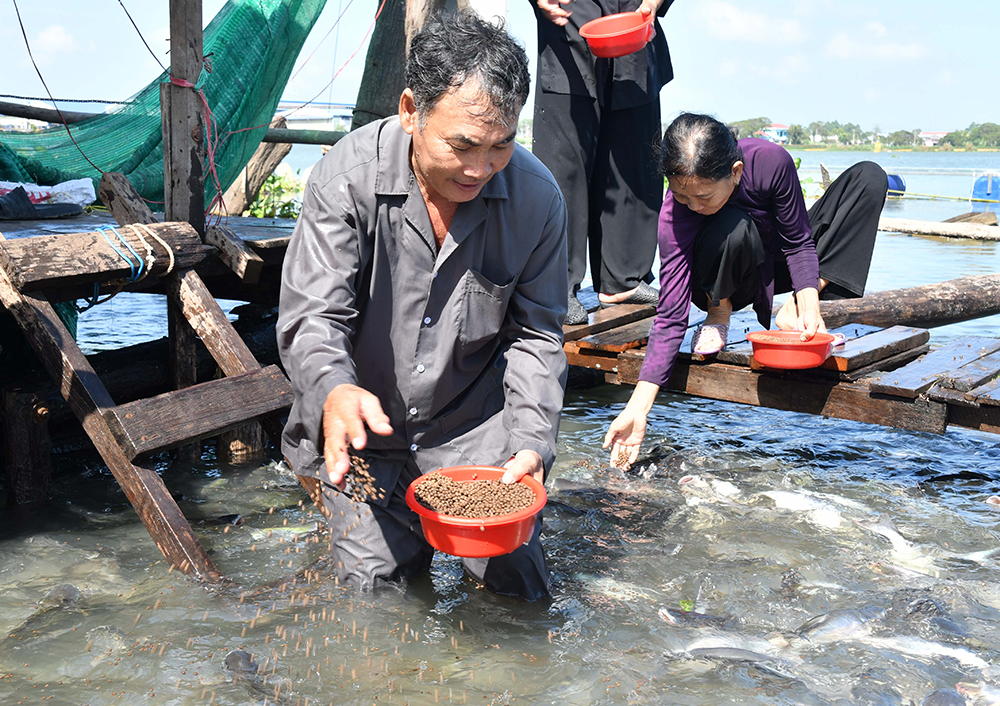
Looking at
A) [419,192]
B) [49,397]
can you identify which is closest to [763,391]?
[419,192]

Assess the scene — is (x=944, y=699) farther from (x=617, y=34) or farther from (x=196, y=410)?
(x=617, y=34)

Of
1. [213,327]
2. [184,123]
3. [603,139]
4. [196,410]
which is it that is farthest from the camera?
[603,139]

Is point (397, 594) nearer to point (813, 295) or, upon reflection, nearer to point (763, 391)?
point (763, 391)

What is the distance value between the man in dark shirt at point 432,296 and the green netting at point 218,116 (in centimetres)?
354

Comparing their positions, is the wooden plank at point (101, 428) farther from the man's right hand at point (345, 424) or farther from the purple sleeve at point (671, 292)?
the purple sleeve at point (671, 292)

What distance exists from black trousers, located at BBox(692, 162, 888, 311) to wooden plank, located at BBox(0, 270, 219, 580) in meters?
2.93

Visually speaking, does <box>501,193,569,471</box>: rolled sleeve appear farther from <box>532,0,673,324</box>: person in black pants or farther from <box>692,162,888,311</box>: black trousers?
<box>532,0,673,324</box>: person in black pants

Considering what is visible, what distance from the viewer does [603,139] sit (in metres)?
5.76

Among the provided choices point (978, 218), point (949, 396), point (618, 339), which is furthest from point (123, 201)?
point (978, 218)

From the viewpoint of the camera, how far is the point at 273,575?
375 centimetres

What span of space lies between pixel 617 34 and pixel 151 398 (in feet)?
9.90

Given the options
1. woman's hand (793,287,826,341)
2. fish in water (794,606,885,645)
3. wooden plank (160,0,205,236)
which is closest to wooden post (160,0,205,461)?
wooden plank (160,0,205,236)

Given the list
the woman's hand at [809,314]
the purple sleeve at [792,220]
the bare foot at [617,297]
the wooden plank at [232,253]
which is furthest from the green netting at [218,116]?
the woman's hand at [809,314]

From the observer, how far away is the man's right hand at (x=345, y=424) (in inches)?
92.4
